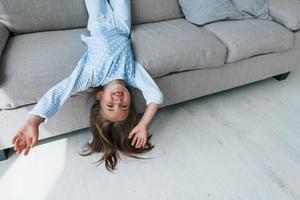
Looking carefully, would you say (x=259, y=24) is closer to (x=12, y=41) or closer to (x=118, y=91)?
(x=118, y=91)

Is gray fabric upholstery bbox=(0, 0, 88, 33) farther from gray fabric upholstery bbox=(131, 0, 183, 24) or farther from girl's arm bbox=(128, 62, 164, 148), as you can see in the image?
girl's arm bbox=(128, 62, 164, 148)

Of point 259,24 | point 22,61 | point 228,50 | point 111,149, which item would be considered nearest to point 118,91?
point 111,149

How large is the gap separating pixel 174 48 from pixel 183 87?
10.0 inches

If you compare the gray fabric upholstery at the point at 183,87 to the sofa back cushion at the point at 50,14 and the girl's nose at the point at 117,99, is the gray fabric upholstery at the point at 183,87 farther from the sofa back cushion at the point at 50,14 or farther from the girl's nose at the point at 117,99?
the sofa back cushion at the point at 50,14

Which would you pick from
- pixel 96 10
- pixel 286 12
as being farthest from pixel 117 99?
pixel 286 12

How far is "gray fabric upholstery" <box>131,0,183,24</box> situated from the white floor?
0.59m

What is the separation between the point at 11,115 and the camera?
3.67 feet

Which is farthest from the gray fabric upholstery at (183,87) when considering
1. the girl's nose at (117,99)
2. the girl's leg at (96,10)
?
the girl's leg at (96,10)

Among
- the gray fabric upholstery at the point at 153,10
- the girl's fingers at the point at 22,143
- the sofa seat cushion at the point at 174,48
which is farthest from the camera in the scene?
the gray fabric upholstery at the point at 153,10

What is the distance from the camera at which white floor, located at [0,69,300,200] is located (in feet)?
3.69

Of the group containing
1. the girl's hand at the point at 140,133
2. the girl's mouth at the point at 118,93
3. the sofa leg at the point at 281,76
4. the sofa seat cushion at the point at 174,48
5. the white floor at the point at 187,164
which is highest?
the sofa seat cushion at the point at 174,48

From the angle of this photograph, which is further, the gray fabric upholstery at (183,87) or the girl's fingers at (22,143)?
the gray fabric upholstery at (183,87)

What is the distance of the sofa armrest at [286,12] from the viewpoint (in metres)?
1.56

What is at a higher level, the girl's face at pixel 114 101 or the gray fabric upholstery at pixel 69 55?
the gray fabric upholstery at pixel 69 55
